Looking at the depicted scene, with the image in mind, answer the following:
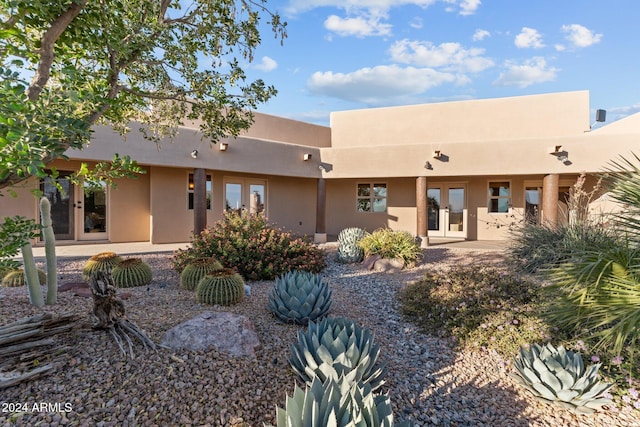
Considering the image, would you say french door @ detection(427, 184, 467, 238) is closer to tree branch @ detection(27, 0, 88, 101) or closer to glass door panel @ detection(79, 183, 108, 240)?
glass door panel @ detection(79, 183, 108, 240)

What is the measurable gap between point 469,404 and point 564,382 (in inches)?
32.4

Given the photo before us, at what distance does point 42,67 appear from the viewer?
9.18 ft

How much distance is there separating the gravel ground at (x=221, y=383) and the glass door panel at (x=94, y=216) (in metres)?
7.51

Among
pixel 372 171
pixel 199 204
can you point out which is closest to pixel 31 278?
pixel 199 204

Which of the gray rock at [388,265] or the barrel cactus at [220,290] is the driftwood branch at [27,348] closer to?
the barrel cactus at [220,290]

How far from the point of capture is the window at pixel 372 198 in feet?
51.5

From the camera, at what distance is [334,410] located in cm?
193

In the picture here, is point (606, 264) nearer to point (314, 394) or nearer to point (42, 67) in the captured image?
point (314, 394)

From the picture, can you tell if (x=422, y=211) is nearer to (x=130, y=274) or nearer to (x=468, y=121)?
(x=468, y=121)

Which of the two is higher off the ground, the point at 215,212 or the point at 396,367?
the point at 215,212

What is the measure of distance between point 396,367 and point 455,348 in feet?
3.17

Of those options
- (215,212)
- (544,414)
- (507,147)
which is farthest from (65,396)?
(507,147)

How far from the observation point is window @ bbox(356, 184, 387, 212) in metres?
15.7

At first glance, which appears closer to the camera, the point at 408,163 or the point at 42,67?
the point at 42,67
